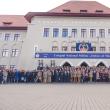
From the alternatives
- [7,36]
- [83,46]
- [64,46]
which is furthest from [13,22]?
[83,46]

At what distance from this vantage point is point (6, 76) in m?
30.0

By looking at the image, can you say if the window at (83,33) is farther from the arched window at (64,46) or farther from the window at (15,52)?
the window at (15,52)

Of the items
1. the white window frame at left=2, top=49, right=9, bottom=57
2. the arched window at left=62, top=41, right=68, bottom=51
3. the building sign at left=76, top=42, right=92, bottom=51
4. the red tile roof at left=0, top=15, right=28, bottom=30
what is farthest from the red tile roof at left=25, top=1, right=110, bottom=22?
the white window frame at left=2, top=49, right=9, bottom=57

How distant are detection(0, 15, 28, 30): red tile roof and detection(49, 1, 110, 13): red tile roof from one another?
7701mm

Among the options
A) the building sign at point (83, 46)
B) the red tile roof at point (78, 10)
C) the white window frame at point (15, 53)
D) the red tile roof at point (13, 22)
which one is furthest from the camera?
the red tile roof at point (13, 22)

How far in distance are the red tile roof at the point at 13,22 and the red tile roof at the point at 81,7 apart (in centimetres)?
770

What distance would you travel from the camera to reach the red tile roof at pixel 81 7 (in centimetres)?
4689

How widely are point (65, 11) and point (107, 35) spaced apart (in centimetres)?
688

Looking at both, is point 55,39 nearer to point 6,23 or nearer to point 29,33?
point 29,33

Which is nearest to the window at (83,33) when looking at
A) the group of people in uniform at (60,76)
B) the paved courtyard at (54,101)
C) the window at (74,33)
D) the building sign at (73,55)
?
the window at (74,33)

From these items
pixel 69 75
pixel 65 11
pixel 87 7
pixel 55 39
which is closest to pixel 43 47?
pixel 55 39

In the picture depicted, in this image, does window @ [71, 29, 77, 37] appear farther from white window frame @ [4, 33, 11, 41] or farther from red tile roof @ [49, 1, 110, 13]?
white window frame @ [4, 33, 11, 41]

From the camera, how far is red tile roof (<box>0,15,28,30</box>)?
5235 cm

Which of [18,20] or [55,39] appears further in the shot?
[18,20]
